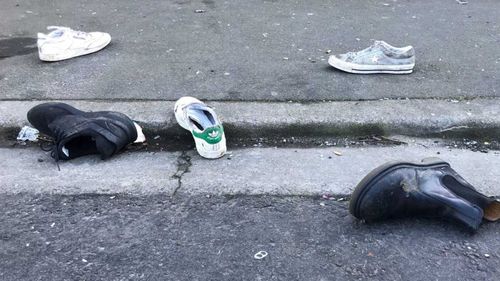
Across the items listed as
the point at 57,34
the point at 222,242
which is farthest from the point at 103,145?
the point at 57,34

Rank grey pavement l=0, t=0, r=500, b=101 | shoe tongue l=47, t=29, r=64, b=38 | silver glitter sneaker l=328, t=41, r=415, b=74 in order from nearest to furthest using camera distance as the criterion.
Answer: grey pavement l=0, t=0, r=500, b=101
silver glitter sneaker l=328, t=41, r=415, b=74
shoe tongue l=47, t=29, r=64, b=38

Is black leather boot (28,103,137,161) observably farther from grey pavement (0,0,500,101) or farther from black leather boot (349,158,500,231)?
black leather boot (349,158,500,231)

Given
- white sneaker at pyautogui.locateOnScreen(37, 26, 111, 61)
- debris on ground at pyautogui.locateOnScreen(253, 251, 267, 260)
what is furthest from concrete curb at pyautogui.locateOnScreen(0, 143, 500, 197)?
white sneaker at pyautogui.locateOnScreen(37, 26, 111, 61)

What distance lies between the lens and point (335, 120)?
3.16 meters

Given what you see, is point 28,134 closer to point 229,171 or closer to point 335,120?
point 229,171

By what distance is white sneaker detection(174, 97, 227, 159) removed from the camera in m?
2.86

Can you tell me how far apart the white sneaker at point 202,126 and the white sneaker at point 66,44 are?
1.45 meters

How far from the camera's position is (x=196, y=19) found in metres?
5.40

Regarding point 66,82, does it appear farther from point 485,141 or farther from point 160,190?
point 485,141

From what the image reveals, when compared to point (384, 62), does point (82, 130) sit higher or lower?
lower

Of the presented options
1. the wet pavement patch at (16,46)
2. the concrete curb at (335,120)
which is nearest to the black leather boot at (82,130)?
the concrete curb at (335,120)

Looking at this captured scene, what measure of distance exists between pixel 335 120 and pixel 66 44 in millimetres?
2313

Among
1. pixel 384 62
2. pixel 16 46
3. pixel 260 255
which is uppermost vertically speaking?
pixel 384 62

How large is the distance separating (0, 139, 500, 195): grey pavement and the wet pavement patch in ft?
5.17
